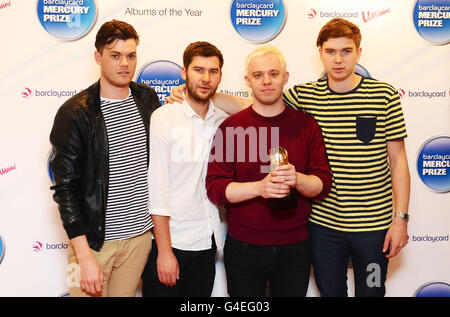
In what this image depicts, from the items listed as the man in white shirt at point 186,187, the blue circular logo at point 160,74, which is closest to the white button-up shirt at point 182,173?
the man in white shirt at point 186,187

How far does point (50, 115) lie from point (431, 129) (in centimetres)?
260

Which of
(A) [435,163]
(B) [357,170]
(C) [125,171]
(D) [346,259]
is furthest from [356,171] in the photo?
(C) [125,171]

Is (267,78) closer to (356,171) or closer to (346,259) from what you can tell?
(356,171)

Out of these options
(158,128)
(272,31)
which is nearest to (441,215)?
(272,31)

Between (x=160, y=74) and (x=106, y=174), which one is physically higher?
(x=160, y=74)

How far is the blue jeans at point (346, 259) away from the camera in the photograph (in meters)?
2.13

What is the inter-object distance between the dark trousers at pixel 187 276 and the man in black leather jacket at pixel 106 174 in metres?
0.06

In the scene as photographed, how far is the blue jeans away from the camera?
2.13 m

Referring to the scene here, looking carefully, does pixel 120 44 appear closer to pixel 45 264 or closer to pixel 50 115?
pixel 50 115

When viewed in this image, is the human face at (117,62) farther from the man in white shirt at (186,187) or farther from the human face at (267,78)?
the human face at (267,78)

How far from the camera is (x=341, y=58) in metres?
2.12

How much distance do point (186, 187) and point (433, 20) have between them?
2.08 m

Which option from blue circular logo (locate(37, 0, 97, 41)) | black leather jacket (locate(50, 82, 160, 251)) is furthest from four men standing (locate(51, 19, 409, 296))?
blue circular logo (locate(37, 0, 97, 41))
